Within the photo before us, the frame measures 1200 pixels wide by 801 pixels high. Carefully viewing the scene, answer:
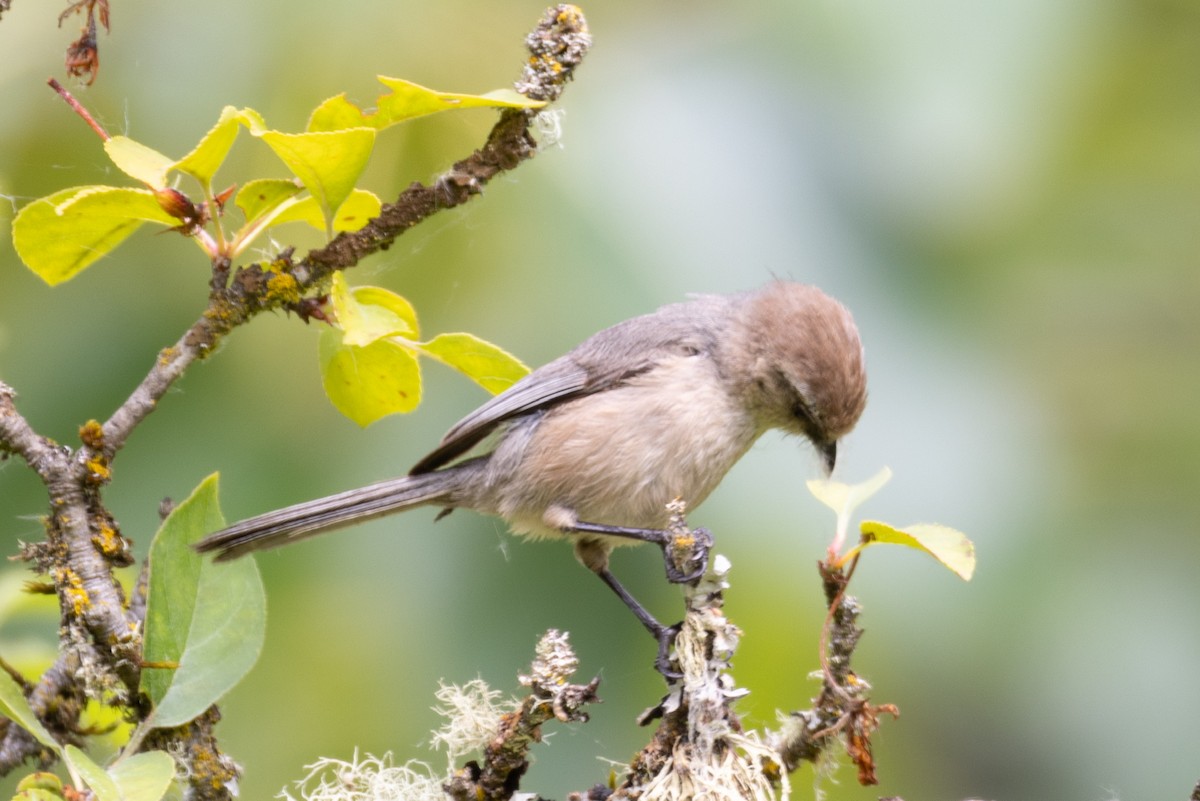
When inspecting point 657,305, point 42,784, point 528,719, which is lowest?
point 42,784

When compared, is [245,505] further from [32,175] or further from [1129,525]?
[1129,525]

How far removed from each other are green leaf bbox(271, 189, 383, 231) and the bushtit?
921 mm

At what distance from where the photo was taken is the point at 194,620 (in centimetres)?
192

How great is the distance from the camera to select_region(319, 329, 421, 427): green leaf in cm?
221

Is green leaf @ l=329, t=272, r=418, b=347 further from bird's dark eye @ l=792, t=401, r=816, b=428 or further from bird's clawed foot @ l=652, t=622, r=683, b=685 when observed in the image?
bird's dark eye @ l=792, t=401, r=816, b=428

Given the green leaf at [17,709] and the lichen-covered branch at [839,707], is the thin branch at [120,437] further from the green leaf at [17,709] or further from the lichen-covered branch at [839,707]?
the lichen-covered branch at [839,707]

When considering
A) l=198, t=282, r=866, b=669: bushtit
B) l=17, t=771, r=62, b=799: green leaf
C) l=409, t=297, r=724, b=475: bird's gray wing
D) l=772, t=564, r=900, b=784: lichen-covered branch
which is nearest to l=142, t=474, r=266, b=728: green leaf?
l=17, t=771, r=62, b=799: green leaf

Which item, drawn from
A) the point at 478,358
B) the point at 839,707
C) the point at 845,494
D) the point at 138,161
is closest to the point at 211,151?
the point at 138,161

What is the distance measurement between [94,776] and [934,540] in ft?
4.08

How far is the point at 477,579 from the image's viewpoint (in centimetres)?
357

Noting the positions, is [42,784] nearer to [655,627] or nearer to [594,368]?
[655,627]

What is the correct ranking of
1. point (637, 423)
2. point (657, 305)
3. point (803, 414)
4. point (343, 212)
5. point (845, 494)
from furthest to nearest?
point (657, 305), point (803, 414), point (637, 423), point (343, 212), point (845, 494)

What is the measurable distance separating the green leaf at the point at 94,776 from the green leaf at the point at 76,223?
0.82m

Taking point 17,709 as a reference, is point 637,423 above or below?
above
